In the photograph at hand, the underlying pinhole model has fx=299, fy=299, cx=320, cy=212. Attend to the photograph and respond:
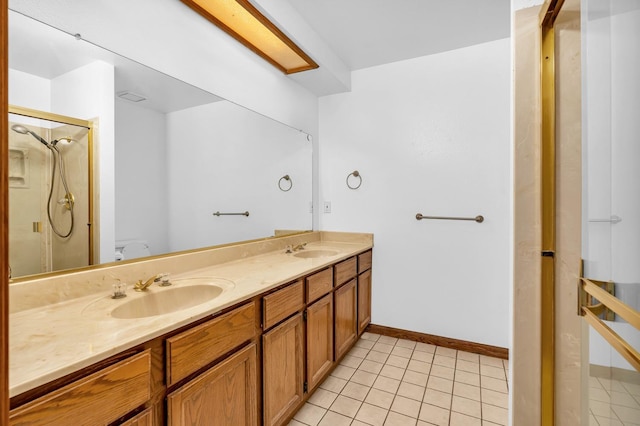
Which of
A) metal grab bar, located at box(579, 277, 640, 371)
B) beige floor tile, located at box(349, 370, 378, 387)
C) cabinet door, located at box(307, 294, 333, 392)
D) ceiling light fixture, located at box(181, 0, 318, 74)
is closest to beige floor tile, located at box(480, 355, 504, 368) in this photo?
beige floor tile, located at box(349, 370, 378, 387)

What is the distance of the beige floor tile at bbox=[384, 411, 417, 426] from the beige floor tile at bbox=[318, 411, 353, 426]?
21 centimetres

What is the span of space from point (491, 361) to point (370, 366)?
3.08 ft

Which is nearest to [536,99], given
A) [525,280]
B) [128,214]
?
[525,280]

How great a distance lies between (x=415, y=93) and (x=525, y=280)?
186 cm

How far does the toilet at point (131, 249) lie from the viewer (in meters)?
1.34

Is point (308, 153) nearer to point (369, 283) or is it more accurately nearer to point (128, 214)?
point (369, 283)

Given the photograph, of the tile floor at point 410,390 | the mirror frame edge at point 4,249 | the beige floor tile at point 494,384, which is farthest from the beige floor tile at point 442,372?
the mirror frame edge at point 4,249

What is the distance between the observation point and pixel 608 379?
0.76 m

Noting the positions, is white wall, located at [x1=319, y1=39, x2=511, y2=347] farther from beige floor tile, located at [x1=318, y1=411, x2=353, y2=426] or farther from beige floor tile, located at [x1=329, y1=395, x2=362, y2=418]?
beige floor tile, located at [x1=318, y1=411, x2=353, y2=426]

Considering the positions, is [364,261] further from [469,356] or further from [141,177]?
[141,177]

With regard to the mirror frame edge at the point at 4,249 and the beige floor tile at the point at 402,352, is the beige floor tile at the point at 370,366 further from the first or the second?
the mirror frame edge at the point at 4,249

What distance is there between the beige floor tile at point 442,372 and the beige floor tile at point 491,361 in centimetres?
31

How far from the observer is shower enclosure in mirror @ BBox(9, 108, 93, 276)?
1.02 metres

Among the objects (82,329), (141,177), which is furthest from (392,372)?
(141,177)
